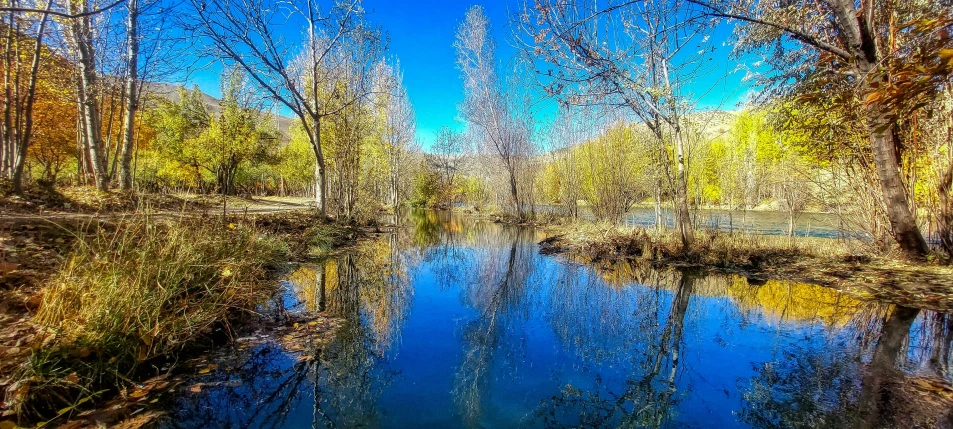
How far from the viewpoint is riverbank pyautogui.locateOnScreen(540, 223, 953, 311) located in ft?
18.2

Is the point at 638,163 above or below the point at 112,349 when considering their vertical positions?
above

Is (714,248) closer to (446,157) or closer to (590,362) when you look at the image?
(590,362)

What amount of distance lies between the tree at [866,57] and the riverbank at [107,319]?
5.42 metres

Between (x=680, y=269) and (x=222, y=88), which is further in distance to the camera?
(x=222, y=88)

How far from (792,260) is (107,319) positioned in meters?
11.3

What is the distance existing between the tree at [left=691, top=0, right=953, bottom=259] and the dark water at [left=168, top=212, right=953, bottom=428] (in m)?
2.15

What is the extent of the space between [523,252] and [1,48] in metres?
14.3

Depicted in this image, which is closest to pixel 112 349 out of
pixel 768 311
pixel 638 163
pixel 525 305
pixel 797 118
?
pixel 525 305

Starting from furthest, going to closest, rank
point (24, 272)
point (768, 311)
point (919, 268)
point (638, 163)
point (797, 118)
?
point (638, 163), point (797, 118), point (919, 268), point (768, 311), point (24, 272)

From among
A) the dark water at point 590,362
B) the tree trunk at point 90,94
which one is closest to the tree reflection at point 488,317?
the dark water at point 590,362

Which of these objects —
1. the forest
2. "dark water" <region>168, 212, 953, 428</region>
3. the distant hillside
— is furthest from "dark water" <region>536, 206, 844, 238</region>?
the distant hillside

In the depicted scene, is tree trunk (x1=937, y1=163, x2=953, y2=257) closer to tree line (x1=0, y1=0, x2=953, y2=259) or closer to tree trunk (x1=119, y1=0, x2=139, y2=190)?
tree line (x1=0, y1=0, x2=953, y2=259)

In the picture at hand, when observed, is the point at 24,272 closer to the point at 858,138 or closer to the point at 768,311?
the point at 768,311

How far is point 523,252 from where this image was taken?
452 inches
